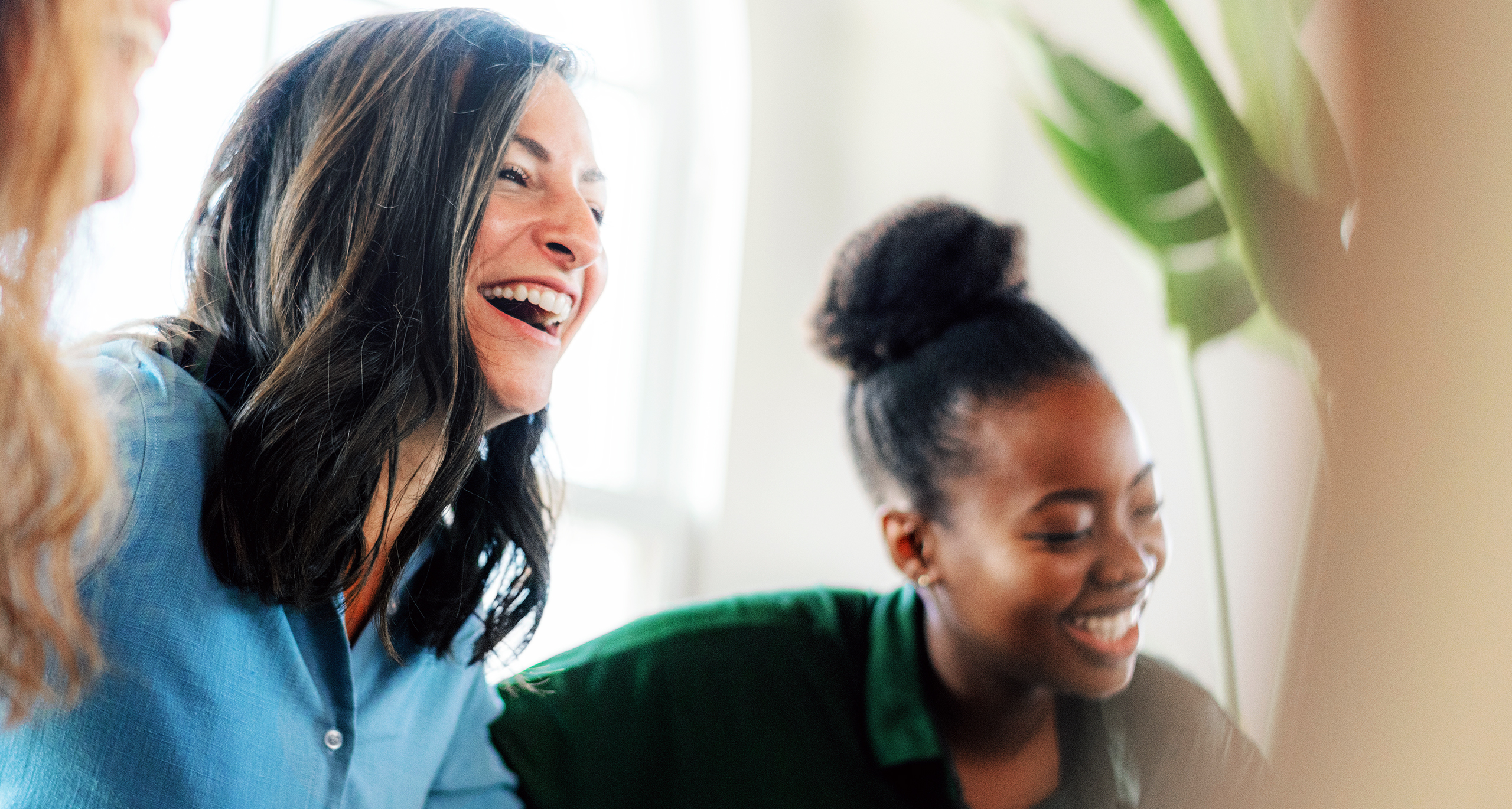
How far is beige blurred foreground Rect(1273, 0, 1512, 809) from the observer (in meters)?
0.60

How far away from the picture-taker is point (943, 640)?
68cm

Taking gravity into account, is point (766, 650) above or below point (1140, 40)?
below

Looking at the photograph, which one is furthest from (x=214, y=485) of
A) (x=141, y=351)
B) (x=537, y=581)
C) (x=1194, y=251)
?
(x=1194, y=251)

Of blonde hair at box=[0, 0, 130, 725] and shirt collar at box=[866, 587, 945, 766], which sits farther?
shirt collar at box=[866, 587, 945, 766]

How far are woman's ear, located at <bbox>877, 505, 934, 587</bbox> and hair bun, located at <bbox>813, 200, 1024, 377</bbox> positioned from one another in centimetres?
10

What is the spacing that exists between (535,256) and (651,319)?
147 mm

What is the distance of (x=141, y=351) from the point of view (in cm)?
58

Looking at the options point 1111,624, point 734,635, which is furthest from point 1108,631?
point 734,635

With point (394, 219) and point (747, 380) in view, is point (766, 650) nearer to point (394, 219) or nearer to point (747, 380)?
point (747, 380)

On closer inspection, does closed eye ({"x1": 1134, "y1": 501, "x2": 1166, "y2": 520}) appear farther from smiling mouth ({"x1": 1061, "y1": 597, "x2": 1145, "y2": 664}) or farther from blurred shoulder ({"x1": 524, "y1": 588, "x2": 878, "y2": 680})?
blurred shoulder ({"x1": 524, "y1": 588, "x2": 878, "y2": 680})

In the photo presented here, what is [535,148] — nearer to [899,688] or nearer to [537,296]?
[537,296]

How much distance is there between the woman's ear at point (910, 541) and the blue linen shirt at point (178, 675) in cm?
34

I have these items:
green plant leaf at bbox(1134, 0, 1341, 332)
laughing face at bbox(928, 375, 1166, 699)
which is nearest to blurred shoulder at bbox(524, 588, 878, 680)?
laughing face at bbox(928, 375, 1166, 699)

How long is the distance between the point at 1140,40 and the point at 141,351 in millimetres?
620
